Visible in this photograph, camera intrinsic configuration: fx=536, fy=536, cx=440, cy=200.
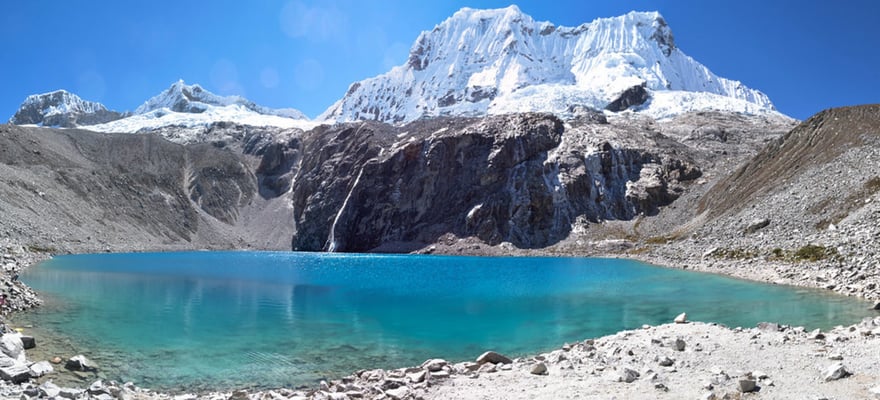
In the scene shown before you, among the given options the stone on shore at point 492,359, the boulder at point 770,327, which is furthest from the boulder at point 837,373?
the stone on shore at point 492,359

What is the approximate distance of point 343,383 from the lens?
15148 millimetres

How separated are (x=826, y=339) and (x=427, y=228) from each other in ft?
382

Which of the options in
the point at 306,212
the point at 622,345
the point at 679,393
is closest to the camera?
the point at 679,393

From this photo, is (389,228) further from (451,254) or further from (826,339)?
(826,339)

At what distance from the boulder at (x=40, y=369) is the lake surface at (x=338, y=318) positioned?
65.0 inches

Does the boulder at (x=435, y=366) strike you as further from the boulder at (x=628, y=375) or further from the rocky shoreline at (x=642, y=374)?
the boulder at (x=628, y=375)

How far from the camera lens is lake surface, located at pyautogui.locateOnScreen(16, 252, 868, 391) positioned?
1900cm

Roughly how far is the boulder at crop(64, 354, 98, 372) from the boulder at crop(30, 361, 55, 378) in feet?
2.39

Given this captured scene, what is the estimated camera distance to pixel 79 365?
16.8 meters

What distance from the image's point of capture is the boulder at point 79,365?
54.9ft

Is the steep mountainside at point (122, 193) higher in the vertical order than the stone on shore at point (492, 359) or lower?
higher

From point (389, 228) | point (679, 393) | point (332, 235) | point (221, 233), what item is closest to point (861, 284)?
point (679, 393)

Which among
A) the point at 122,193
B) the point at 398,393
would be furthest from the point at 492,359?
the point at 122,193

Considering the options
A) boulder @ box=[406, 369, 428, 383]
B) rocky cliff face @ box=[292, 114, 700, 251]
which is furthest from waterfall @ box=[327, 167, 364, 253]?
boulder @ box=[406, 369, 428, 383]
